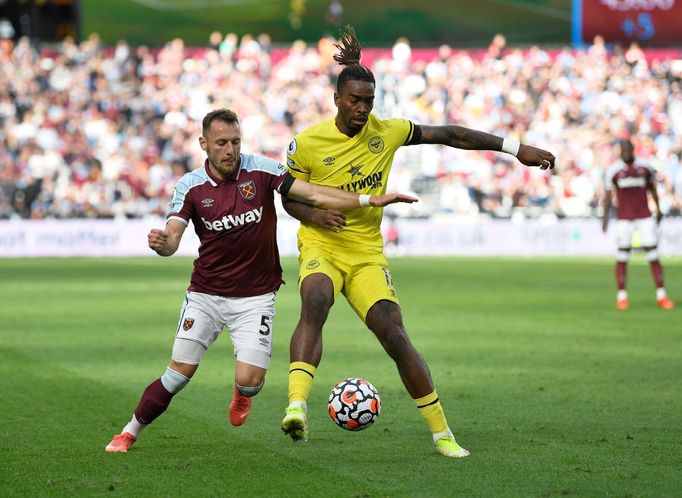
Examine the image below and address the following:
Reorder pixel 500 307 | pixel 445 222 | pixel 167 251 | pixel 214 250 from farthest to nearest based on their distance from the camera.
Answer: pixel 445 222, pixel 500 307, pixel 214 250, pixel 167 251

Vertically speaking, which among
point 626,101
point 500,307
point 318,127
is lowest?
point 500,307

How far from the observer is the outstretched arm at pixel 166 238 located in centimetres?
759

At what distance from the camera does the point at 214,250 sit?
826cm

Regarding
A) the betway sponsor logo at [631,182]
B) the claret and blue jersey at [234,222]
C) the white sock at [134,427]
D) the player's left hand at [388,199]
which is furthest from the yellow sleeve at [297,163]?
the betway sponsor logo at [631,182]

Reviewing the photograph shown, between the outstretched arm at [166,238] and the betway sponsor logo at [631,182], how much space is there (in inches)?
509

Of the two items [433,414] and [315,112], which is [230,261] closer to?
[433,414]

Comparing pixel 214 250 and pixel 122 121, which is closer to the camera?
pixel 214 250

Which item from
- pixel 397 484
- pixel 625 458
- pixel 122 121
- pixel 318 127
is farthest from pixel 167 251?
pixel 122 121

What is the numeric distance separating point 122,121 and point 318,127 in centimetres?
3100

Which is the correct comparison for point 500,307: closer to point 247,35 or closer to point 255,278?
point 255,278

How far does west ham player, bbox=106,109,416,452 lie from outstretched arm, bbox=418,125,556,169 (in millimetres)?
750

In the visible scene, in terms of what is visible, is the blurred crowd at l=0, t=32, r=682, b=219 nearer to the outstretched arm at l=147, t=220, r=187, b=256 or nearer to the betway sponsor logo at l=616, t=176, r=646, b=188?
the betway sponsor logo at l=616, t=176, r=646, b=188

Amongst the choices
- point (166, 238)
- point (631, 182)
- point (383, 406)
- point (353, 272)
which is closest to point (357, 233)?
point (353, 272)

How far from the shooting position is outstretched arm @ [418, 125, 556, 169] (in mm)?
8180
